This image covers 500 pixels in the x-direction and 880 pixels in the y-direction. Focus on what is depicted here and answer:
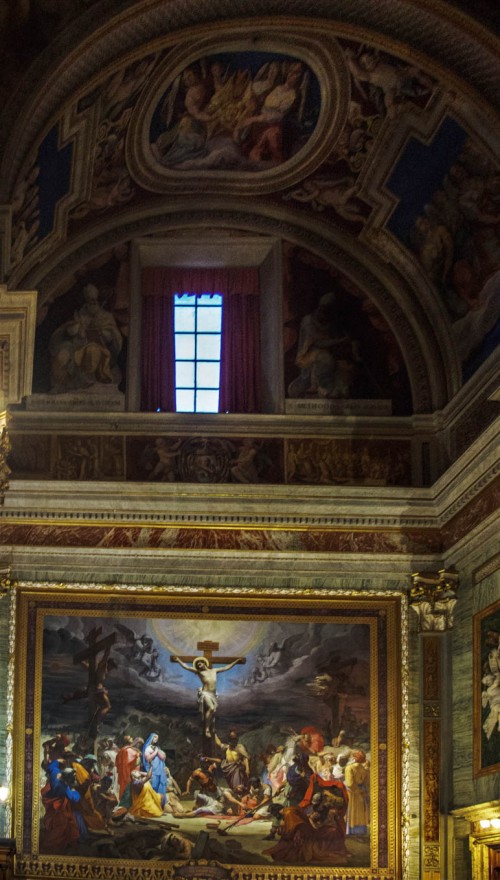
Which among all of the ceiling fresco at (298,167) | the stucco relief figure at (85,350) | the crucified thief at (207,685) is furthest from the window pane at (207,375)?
the crucified thief at (207,685)

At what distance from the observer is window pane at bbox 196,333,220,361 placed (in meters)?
25.4

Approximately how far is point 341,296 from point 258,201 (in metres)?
2.05

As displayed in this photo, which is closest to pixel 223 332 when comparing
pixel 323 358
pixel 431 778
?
pixel 323 358

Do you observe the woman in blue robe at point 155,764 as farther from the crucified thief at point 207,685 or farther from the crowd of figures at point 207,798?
the crucified thief at point 207,685

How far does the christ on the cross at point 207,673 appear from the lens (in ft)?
77.2

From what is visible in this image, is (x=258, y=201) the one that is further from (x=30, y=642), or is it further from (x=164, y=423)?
(x=30, y=642)

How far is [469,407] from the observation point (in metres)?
23.2

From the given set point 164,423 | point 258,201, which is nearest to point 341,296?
point 258,201

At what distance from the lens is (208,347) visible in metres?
25.5

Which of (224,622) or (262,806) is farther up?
(224,622)

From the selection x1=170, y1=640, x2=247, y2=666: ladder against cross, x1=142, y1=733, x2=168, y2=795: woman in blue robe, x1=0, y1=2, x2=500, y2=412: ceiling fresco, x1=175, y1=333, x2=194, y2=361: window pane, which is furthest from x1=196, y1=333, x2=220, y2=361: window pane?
x1=142, y1=733, x2=168, y2=795: woman in blue robe

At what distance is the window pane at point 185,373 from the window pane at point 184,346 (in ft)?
0.37

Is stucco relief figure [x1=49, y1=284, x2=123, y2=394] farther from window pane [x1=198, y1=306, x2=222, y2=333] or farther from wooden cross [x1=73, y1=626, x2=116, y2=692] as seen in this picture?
wooden cross [x1=73, y1=626, x2=116, y2=692]

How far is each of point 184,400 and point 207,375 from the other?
0.55 meters
